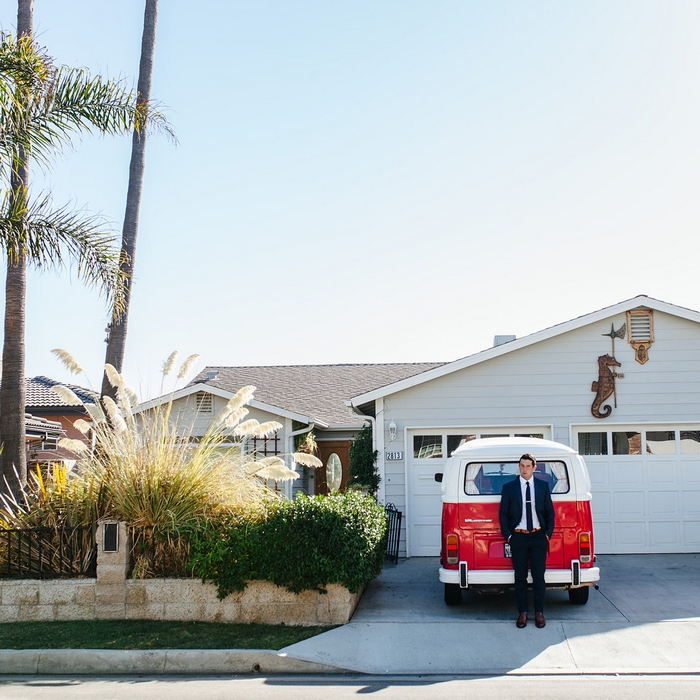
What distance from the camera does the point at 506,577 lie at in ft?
28.4

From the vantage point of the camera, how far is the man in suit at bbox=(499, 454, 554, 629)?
27.2ft

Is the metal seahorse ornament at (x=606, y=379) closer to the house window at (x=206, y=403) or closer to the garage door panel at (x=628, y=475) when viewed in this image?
the garage door panel at (x=628, y=475)

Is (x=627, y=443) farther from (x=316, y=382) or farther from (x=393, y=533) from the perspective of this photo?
(x=316, y=382)

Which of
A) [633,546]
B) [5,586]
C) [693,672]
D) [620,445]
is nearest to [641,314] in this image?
[620,445]

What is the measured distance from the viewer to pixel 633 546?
13039 mm

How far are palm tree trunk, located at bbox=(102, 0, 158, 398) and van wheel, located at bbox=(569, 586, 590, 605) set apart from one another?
7.59 metres

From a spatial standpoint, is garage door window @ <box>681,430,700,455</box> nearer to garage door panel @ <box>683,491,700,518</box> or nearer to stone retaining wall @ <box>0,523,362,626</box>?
garage door panel @ <box>683,491,700,518</box>

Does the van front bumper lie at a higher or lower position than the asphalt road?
higher

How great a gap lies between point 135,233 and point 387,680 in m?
9.03

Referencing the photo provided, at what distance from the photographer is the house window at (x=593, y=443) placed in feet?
43.8

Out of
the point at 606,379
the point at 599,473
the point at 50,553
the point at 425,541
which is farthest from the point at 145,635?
the point at 606,379

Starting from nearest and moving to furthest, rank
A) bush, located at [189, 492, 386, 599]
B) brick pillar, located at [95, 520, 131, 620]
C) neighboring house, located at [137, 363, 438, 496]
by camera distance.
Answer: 1. bush, located at [189, 492, 386, 599]
2. brick pillar, located at [95, 520, 131, 620]
3. neighboring house, located at [137, 363, 438, 496]

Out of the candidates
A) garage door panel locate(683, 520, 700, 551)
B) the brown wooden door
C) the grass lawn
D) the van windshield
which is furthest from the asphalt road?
the brown wooden door

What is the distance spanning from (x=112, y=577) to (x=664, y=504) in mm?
9220
